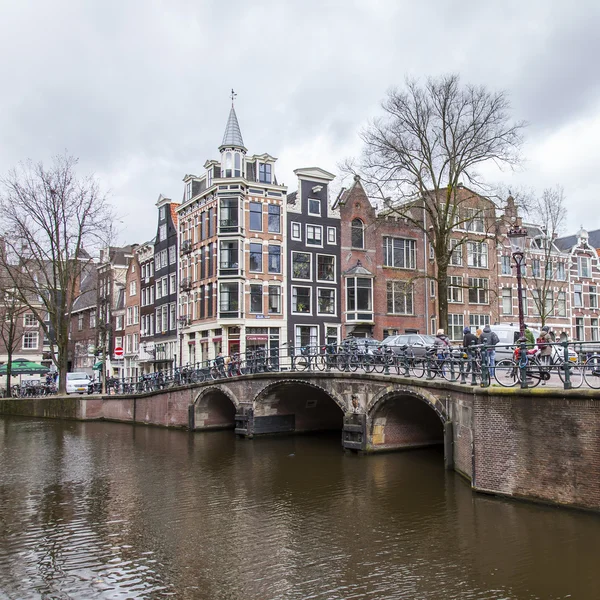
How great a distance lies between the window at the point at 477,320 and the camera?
46.3m

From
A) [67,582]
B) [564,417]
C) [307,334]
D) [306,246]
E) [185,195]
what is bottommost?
[67,582]

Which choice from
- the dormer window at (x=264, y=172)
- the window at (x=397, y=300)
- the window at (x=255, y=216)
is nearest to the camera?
the window at (x=255, y=216)

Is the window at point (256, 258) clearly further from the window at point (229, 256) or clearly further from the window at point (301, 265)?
the window at point (301, 265)

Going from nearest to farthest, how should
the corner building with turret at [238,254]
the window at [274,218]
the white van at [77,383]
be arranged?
the corner building with turret at [238,254], the window at [274,218], the white van at [77,383]

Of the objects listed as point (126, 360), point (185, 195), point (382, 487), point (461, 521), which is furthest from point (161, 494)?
point (126, 360)

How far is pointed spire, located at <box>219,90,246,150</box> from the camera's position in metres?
39.9

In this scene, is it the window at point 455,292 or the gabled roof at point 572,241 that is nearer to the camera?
the window at point 455,292

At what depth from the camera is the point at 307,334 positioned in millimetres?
40375

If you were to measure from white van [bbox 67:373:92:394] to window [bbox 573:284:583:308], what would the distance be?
37753 mm

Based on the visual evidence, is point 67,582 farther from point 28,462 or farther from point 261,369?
point 261,369

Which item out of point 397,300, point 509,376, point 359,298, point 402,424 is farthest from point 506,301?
point 509,376

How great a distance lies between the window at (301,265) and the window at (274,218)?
6.20ft

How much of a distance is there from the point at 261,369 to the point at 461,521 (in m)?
15.4

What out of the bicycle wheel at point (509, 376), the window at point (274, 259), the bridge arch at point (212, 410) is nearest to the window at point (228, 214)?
the window at point (274, 259)
